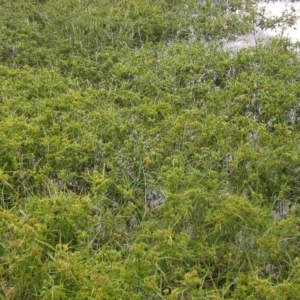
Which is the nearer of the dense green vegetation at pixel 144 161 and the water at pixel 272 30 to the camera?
the dense green vegetation at pixel 144 161

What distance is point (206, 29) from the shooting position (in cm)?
528

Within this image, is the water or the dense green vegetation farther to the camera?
the water

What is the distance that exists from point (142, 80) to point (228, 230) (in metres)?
1.74

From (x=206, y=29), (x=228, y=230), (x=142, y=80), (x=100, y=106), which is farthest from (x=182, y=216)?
(x=206, y=29)

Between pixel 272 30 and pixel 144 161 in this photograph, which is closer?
pixel 144 161

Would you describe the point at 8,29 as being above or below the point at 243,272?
above

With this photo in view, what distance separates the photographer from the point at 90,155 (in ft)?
11.5

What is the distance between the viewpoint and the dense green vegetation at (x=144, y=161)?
2613mm

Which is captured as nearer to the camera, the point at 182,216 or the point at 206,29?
the point at 182,216

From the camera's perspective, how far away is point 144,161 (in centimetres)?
339

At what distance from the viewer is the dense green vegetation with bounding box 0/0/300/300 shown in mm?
2613

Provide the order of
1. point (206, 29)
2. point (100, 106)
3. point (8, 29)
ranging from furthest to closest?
point (206, 29) < point (8, 29) < point (100, 106)

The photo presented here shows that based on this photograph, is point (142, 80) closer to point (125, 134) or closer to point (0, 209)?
point (125, 134)

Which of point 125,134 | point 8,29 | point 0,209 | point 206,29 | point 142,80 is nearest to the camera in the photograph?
point 0,209
